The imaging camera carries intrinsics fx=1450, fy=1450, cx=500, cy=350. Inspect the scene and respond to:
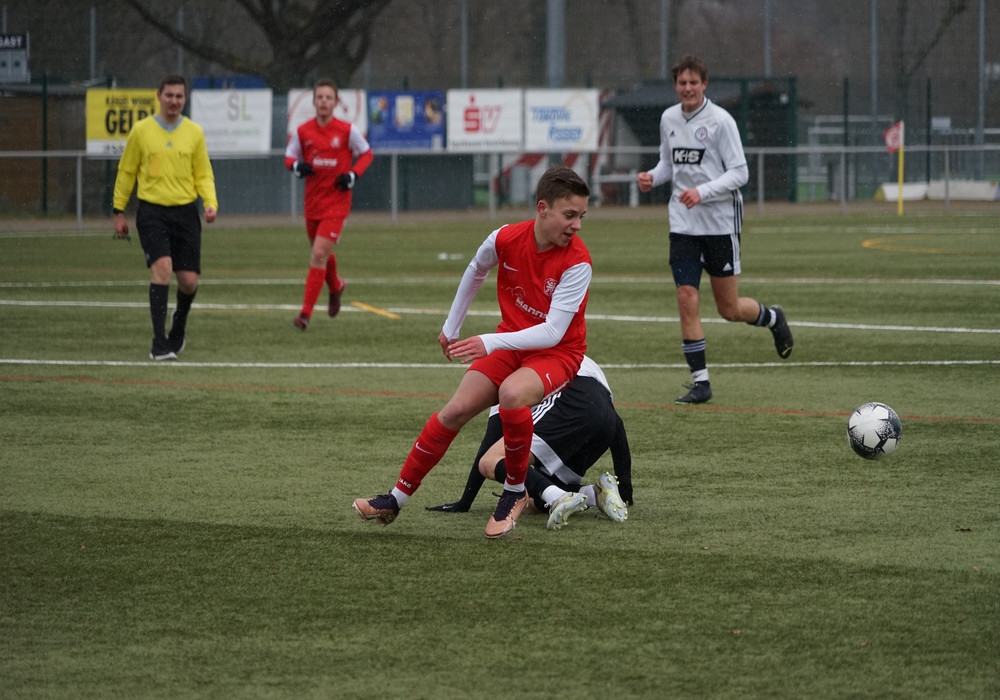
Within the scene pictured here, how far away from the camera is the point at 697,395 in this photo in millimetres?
8875

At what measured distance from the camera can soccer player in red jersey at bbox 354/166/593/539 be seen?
5539mm

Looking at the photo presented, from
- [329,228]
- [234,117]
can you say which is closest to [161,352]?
[329,228]

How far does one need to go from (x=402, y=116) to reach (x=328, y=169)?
2268 centimetres

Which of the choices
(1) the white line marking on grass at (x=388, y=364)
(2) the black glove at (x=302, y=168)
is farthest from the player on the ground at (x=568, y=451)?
(2) the black glove at (x=302, y=168)

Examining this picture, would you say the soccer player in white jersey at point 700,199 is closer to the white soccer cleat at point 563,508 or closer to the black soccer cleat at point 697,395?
the black soccer cleat at point 697,395

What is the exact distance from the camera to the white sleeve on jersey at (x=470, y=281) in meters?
5.81

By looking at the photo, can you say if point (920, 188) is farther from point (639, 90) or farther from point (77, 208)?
point (77, 208)

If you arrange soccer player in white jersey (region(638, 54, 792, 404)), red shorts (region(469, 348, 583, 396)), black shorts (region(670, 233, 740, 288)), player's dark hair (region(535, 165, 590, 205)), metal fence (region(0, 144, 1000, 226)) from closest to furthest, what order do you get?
player's dark hair (region(535, 165, 590, 205))
red shorts (region(469, 348, 583, 396))
soccer player in white jersey (region(638, 54, 792, 404))
black shorts (region(670, 233, 740, 288))
metal fence (region(0, 144, 1000, 226))

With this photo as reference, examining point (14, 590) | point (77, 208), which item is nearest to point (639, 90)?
point (77, 208)

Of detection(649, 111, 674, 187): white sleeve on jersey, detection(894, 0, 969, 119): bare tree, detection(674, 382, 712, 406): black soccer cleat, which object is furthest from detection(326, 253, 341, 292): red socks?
detection(894, 0, 969, 119): bare tree

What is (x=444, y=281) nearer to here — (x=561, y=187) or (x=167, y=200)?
(x=167, y=200)

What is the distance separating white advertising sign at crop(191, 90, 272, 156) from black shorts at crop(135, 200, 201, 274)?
2341 centimetres

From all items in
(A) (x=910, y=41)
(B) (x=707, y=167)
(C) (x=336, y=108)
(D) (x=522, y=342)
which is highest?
(A) (x=910, y=41)

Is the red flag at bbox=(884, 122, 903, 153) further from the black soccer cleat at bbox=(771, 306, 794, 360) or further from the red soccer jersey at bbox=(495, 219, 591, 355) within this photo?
the red soccer jersey at bbox=(495, 219, 591, 355)
